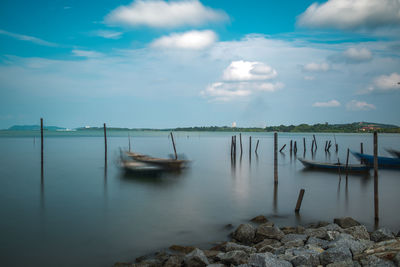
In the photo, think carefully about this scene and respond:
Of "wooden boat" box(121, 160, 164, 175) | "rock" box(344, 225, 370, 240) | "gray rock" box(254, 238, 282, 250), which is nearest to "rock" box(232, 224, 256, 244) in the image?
"gray rock" box(254, 238, 282, 250)

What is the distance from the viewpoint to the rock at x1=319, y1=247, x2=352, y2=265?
20.6ft

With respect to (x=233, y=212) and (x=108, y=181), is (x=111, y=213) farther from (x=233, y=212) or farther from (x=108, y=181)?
(x=108, y=181)

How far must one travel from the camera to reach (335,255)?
6.32 meters

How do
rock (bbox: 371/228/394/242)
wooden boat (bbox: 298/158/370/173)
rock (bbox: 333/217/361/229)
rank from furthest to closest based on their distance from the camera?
wooden boat (bbox: 298/158/370/173) < rock (bbox: 333/217/361/229) < rock (bbox: 371/228/394/242)

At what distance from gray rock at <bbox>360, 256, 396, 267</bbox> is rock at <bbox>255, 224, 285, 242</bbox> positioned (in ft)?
10.8

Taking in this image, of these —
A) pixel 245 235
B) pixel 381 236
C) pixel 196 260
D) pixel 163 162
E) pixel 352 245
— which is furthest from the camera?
pixel 163 162

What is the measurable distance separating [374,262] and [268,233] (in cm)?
381

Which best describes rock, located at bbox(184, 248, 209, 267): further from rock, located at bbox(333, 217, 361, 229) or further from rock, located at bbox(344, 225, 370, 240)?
rock, located at bbox(333, 217, 361, 229)

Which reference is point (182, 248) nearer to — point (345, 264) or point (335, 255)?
point (335, 255)

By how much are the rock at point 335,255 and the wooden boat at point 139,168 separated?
17.6m

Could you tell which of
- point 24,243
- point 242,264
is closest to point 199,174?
point 24,243

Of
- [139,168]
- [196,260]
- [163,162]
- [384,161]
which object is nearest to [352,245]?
[196,260]

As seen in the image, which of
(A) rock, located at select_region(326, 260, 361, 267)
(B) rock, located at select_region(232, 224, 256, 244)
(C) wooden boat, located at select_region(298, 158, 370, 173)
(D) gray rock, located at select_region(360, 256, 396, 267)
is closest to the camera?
(D) gray rock, located at select_region(360, 256, 396, 267)

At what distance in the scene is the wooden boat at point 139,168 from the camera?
75.6ft
